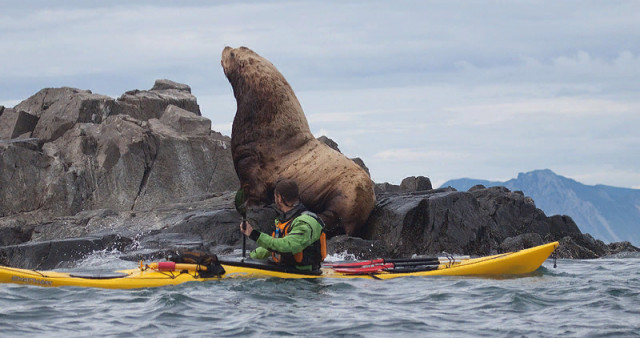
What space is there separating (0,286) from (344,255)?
6.85m

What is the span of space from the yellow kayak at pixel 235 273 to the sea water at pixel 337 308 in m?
0.13

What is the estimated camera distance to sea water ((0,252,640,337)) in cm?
827

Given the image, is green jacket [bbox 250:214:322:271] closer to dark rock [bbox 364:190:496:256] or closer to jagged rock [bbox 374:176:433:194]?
dark rock [bbox 364:190:496:256]

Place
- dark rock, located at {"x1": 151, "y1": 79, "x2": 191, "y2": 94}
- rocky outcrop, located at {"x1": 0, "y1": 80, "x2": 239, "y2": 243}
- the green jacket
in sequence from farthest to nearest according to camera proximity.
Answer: dark rock, located at {"x1": 151, "y1": 79, "x2": 191, "y2": 94}, rocky outcrop, located at {"x1": 0, "y1": 80, "x2": 239, "y2": 243}, the green jacket

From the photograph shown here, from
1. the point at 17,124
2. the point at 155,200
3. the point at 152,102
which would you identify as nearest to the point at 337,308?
the point at 155,200

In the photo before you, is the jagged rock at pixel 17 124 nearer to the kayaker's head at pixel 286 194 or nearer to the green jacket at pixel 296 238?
the kayaker's head at pixel 286 194

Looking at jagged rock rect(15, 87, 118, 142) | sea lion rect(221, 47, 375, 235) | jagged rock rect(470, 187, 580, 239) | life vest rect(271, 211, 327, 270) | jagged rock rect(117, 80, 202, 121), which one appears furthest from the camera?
jagged rock rect(117, 80, 202, 121)

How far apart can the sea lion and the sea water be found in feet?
18.8

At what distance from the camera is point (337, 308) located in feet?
30.6

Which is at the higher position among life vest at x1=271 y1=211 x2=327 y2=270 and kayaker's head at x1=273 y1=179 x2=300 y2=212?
kayaker's head at x1=273 y1=179 x2=300 y2=212

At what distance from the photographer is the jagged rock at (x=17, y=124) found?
25.4 metres

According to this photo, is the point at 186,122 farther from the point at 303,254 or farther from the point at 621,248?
the point at 303,254

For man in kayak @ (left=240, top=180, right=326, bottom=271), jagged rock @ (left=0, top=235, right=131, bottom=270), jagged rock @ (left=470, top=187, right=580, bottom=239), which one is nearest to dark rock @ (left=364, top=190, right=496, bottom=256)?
jagged rock @ (left=470, top=187, right=580, bottom=239)

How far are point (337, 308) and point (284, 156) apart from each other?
8.92 metres
